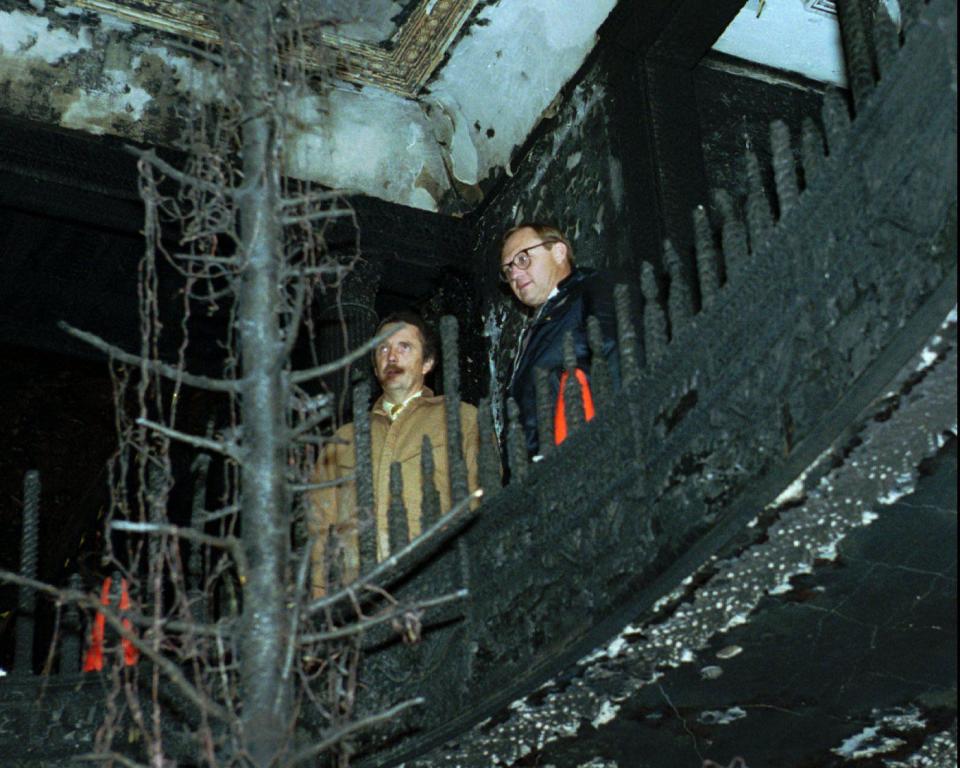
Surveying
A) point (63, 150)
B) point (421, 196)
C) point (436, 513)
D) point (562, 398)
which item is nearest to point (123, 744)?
point (436, 513)

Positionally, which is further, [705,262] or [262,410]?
[705,262]

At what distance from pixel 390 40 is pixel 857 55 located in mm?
5144

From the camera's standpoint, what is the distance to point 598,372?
5953 millimetres

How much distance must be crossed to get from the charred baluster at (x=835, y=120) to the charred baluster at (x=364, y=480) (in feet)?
6.49

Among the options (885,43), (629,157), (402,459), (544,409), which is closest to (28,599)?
(402,459)

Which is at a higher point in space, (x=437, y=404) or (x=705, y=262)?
(x=437, y=404)

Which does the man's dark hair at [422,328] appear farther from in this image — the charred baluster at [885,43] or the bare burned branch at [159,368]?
the charred baluster at [885,43]

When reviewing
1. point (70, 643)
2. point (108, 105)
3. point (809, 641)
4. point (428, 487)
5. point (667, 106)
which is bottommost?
point (809, 641)

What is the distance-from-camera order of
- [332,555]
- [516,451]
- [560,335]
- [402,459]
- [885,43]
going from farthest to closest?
[402,459] → [560,335] → [516,451] → [885,43] → [332,555]

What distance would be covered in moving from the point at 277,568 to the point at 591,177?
17.1ft

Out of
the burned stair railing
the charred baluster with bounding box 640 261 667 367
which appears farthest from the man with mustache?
the charred baluster with bounding box 640 261 667 367

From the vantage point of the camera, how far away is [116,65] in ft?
31.6

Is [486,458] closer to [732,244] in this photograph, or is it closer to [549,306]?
[549,306]

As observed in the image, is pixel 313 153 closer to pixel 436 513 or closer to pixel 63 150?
pixel 63 150
